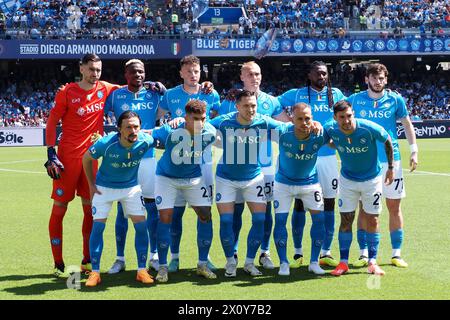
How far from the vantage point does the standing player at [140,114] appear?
8109 millimetres

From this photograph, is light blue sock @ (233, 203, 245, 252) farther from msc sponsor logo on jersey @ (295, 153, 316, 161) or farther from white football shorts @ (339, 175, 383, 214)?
white football shorts @ (339, 175, 383, 214)

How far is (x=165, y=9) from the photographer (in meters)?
43.3

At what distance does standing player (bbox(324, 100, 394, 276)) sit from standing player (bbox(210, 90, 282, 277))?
71cm

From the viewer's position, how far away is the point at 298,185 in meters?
7.73

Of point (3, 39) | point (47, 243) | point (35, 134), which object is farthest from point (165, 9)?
point (47, 243)

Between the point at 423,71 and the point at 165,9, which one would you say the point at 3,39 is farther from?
the point at 423,71

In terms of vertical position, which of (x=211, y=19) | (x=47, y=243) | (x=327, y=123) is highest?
(x=211, y=19)

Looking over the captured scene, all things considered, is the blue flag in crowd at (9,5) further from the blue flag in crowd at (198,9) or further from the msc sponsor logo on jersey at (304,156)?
the msc sponsor logo on jersey at (304,156)

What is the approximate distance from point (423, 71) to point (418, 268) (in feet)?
138

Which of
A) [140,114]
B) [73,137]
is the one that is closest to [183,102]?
[140,114]

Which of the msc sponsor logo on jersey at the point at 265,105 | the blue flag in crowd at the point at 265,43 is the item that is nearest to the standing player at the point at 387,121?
the msc sponsor logo on jersey at the point at 265,105

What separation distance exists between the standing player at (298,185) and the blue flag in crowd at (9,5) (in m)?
36.1

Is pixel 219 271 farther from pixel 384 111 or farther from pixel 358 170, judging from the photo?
pixel 384 111

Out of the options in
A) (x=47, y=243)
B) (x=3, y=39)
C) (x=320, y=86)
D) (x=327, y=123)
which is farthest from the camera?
(x=3, y=39)
